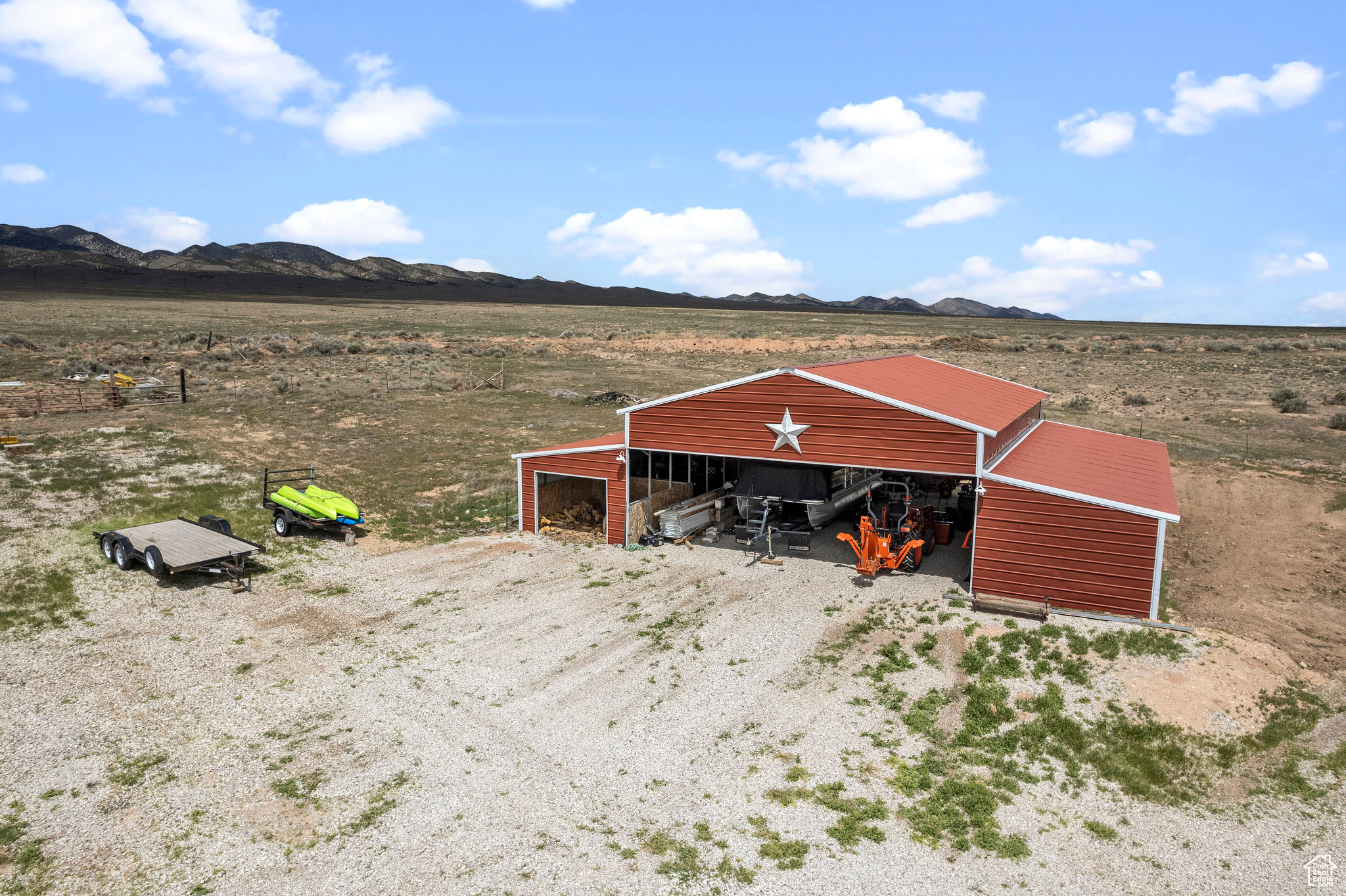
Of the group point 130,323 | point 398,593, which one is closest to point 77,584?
point 398,593

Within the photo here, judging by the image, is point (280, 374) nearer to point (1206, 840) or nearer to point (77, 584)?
point (77, 584)

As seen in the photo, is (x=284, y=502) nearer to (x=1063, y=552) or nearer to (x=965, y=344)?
(x=1063, y=552)

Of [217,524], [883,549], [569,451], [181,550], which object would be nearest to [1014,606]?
[883,549]

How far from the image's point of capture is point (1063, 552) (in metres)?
16.7

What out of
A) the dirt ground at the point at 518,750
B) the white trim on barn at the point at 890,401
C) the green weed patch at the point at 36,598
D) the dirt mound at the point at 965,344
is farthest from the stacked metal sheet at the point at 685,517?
the dirt mound at the point at 965,344

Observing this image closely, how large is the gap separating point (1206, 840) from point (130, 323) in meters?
92.0

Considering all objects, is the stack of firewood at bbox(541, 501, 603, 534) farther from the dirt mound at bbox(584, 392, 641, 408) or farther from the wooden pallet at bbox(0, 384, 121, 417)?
the wooden pallet at bbox(0, 384, 121, 417)

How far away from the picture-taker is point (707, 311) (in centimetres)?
15525

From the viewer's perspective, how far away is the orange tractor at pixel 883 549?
62.3ft

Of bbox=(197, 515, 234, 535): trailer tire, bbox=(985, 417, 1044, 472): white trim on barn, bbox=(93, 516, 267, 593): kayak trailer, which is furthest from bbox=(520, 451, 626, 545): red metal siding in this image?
bbox=(985, 417, 1044, 472): white trim on barn

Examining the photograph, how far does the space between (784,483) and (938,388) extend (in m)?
5.88

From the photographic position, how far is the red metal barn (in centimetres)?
1634

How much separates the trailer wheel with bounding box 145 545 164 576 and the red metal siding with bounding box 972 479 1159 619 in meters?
18.9

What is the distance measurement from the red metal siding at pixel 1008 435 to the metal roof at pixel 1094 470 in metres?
0.24
